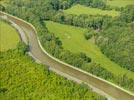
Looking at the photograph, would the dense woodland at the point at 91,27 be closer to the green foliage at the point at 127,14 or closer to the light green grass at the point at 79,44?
the green foliage at the point at 127,14

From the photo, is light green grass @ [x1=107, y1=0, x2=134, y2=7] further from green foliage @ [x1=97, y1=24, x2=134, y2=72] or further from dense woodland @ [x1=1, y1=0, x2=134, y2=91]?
green foliage @ [x1=97, y1=24, x2=134, y2=72]

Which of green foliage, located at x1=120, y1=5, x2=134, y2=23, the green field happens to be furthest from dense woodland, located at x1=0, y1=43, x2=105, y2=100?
green foliage, located at x1=120, y1=5, x2=134, y2=23

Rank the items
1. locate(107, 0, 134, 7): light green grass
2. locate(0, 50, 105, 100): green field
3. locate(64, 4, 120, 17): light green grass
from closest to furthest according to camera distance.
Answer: locate(0, 50, 105, 100): green field
locate(64, 4, 120, 17): light green grass
locate(107, 0, 134, 7): light green grass

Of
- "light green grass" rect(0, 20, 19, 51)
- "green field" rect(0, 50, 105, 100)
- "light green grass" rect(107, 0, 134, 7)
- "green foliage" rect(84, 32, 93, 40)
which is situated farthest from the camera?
"light green grass" rect(107, 0, 134, 7)

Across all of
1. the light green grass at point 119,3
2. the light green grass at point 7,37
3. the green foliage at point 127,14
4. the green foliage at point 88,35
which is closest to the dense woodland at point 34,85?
the light green grass at point 7,37

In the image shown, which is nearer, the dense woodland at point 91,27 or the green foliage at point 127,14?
the dense woodland at point 91,27
